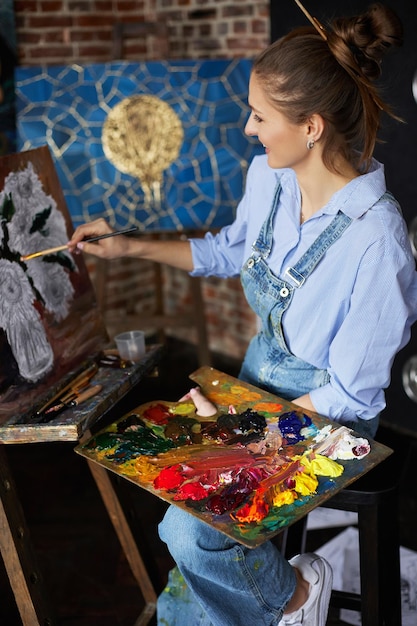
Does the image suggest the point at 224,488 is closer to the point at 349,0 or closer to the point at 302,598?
the point at 302,598

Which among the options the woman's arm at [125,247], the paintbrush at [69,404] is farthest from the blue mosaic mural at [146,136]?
the paintbrush at [69,404]

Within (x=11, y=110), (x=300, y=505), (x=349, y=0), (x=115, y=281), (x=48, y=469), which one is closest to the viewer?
(x=300, y=505)

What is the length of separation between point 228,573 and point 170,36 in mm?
2840

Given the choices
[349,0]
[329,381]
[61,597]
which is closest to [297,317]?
[329,381]

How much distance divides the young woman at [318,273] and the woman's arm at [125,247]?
0.20 ft

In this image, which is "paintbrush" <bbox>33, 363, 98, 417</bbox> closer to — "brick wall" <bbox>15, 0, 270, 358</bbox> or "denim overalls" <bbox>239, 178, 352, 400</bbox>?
"denim overalls" <bbox>239, 178, 352, 400</bbox>

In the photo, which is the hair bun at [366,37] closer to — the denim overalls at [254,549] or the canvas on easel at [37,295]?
the denim overalls at [254,549]

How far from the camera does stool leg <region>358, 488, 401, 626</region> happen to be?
5.40 feet

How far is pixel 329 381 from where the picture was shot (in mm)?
1841

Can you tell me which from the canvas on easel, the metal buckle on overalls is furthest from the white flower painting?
the metal buckle on overalls

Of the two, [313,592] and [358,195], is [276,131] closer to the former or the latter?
[358,195]

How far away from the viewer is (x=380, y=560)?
1.68 metres

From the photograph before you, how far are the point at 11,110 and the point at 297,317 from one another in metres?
1.99

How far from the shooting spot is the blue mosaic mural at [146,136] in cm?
308
